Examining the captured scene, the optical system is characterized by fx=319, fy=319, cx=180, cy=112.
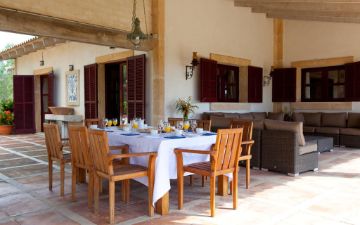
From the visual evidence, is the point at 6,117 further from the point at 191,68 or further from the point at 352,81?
the point at 352,81

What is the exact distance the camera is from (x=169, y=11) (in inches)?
286

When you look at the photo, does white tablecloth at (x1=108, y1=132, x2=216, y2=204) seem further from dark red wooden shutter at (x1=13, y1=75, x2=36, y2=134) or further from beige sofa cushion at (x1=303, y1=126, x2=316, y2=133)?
dark red wooden shutter at (x1=13, y1=75, x2=36, y2=134)

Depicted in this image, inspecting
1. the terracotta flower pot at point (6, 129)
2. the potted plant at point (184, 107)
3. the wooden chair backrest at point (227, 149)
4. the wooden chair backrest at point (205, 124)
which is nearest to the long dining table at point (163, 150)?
the wooden chair backrest at point (227, 149)

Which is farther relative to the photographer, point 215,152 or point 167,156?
point 167,156

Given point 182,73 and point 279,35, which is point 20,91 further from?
point 279,35

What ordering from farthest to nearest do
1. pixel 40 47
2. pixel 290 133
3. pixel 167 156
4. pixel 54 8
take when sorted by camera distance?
1. pixel 40 47
2. pixel 54 8
3. pixel 290 133
4. pixel 167 156

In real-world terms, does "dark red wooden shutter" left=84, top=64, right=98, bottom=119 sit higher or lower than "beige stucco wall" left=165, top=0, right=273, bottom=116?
lower

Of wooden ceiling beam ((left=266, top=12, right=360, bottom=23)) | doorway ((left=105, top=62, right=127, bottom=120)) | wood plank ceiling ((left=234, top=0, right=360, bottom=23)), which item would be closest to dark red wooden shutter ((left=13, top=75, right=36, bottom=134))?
doorway ((left=105, top=62, right=127, bottom=120))

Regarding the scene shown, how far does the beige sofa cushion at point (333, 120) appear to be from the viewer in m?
8.68

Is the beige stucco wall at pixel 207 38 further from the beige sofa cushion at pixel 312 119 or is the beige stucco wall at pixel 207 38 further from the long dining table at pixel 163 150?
the long dining table at pixel 163 150

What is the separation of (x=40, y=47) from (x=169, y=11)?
6020 mm

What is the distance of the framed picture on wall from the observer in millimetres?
9812

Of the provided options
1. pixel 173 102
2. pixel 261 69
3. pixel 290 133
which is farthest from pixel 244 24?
pixel 290 133

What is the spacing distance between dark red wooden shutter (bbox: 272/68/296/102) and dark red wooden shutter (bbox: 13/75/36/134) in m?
8.80
